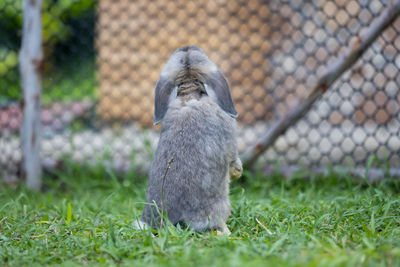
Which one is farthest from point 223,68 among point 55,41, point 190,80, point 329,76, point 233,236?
point 233,236

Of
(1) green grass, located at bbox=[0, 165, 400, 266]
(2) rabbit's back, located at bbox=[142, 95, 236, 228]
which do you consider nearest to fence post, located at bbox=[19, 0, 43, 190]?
(1) green grass, located at bbox=[0, 165, 400, 266]

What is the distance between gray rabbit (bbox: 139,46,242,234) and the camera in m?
1.79

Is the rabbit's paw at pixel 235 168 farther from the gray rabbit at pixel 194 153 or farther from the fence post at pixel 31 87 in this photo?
the fence post at pixel 31 87

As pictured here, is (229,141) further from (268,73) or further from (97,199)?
(268,73)

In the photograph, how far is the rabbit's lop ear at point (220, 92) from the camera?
2.00 m

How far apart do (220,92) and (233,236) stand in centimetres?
69

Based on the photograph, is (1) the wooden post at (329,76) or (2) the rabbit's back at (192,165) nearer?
(2) the rabbit's back at (192,165)

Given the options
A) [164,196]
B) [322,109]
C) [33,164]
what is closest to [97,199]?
[33,164]

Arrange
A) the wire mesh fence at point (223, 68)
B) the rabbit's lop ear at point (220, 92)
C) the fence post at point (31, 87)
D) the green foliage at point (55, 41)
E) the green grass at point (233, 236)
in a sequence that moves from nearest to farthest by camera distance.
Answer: the green grass at point (233, 236), the rabbit's lop ear at point (220, 92), the fence post at point (31, 87), the wire mesh fence at point (223, 68), the green foliage at point (55, 41)

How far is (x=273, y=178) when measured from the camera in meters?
3.15

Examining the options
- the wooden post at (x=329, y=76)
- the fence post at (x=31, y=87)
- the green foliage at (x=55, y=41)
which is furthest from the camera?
the green foliage at (x=55, y=41)

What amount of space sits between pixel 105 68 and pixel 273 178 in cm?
315

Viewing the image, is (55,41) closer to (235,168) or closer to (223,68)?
(223,68)

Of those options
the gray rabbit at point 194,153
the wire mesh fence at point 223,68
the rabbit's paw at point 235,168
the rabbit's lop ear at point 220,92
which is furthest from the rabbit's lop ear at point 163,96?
the wire mesh fence at point 223,68
